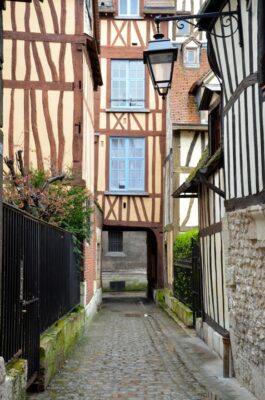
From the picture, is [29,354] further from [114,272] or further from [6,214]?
[114,272]

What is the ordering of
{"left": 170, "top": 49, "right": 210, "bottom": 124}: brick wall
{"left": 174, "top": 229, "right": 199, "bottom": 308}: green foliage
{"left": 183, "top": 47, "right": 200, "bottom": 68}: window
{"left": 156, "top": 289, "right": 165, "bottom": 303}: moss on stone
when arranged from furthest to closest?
{"left": 156, "top": 289, "right": 165, "bottom": 303}: moss on stone → {"left": 183, "top": 47, "right": 200, "bottom": 68}: window → {"left": 170, "top": 49, "right": 210, "bottom": 124}: brick wall → {"left": 174, "top": 229, "right": 199, "bottom": 308}: green foliage

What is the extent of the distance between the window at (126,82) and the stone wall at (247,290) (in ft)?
40.0

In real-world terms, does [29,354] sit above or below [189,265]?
below

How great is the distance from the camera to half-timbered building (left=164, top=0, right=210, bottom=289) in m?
15.2

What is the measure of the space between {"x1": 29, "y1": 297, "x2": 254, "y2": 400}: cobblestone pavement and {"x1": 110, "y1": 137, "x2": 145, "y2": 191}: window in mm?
6731

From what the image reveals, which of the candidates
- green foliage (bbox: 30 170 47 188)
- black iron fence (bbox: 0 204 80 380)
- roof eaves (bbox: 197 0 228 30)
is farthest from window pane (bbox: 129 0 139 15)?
black iron fence (bbox: 0 204 80 380)

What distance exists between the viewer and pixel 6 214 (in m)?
4.61

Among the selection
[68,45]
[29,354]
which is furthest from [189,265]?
[29,354]

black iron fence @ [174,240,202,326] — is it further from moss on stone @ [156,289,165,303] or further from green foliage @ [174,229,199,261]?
moss on stone @ [156,289,165,303]

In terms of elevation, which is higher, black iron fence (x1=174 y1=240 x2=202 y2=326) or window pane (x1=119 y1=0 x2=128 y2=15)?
window pane (x1=119 y1=0 x2=128 y2=15)

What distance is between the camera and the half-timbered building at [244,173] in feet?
18.0

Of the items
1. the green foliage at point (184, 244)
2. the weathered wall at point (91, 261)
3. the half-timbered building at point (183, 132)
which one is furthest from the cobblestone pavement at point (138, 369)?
the half-timbered building at point (183, 132)

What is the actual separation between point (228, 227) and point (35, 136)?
6.19 m

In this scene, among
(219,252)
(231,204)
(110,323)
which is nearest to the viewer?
(231,204)
